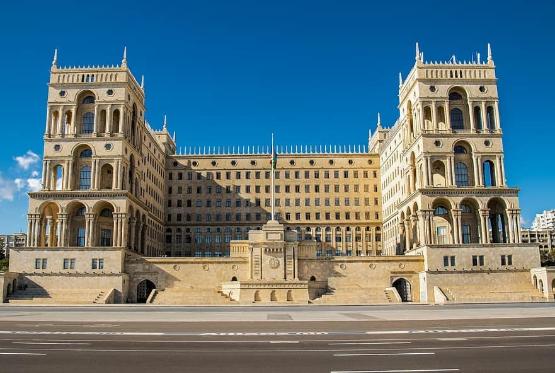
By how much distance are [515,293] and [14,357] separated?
70.5 meters

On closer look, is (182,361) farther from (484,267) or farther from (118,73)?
(118,73)

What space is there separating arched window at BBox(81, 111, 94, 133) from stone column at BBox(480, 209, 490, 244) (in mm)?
61836

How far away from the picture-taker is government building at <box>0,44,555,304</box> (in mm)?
79750

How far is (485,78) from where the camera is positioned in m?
89.0

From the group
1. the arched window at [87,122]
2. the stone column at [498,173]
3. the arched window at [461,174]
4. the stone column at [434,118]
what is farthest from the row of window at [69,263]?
the stone column at [498,173]

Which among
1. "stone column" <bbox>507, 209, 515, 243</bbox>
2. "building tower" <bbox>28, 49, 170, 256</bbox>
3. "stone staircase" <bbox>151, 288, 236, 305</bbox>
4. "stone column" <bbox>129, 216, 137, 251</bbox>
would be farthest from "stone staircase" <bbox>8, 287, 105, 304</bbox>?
"stone column" <bbox>507, 209, 515, 243</bbox>

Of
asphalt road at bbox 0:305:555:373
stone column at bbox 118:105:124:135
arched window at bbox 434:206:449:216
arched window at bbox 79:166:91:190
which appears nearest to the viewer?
asphalt road at bbox 0:305:555:373

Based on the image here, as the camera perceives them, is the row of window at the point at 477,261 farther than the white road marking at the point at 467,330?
Yes

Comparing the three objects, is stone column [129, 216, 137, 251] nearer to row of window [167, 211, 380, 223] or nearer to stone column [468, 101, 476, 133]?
row of window [167, 211, 380, 223]

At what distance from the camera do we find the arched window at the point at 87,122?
91.1 metres

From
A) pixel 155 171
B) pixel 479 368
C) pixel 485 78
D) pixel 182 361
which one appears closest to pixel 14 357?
pixel 182 361

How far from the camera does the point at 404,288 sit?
8775 cm

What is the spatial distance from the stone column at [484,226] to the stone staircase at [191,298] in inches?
1482

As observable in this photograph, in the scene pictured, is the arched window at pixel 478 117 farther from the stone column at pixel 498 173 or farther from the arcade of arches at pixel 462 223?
the arcade of arches at pixel 462 223
